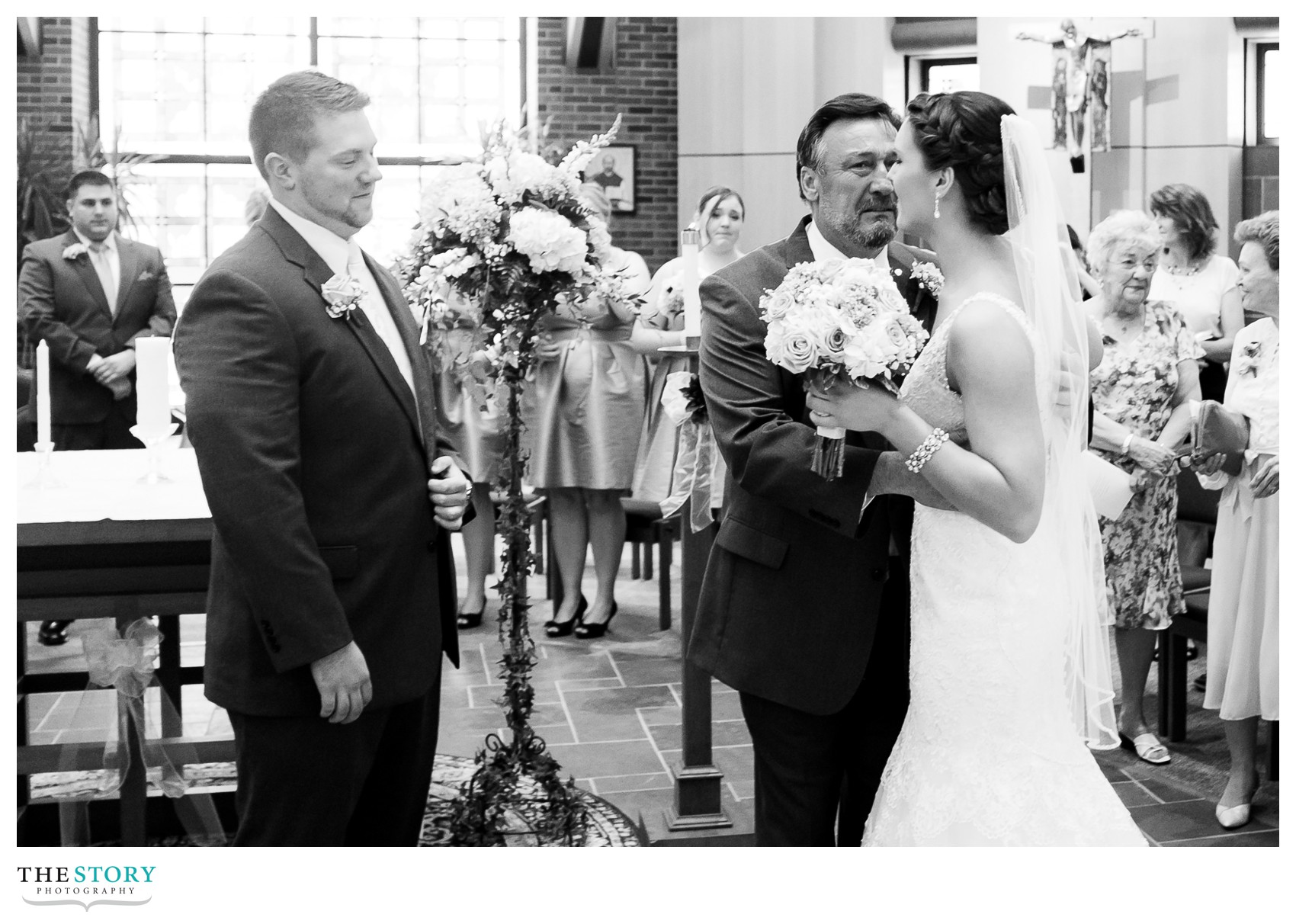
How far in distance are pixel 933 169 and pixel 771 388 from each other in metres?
0.45

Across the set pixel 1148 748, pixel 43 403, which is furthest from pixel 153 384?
pixel 1148 748

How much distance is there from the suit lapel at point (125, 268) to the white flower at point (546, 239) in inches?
156

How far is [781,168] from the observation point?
10477 millimetres

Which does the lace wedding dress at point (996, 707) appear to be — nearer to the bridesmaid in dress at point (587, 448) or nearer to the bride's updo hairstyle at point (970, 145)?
the bride's updo hairstyle at point (970, 145)

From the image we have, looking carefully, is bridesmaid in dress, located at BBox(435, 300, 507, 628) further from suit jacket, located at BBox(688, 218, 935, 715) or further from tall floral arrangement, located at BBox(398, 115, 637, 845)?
suit jacket, located at BBox(688, 218, 935, 715)

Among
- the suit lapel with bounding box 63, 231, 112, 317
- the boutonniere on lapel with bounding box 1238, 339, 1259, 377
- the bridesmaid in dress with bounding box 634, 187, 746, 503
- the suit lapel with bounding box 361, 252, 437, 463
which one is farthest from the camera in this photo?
the suit lapel with bounding box 63, 231, 112, 317

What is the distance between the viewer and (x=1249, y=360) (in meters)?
4.03

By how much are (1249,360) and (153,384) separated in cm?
306

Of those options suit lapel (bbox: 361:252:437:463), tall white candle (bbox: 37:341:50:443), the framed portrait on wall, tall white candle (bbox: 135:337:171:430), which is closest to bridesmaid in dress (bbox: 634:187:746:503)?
tall white candle (bbox: 135:337:171:430)

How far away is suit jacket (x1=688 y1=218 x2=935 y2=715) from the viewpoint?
93.7 inches

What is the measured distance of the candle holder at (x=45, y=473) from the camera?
319 cm

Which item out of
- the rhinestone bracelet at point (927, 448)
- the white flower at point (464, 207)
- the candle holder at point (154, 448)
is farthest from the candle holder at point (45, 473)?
the rhinestone bracelet at point (927, 448)

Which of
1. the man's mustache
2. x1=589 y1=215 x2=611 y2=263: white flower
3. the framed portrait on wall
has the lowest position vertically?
the man's mustache

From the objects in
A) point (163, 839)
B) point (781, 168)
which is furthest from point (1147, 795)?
point (781, 168)
